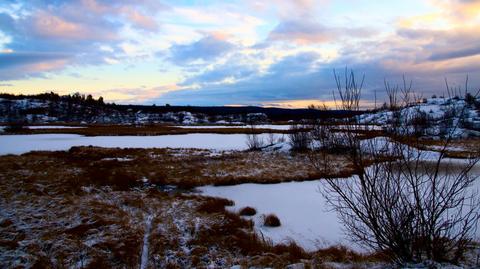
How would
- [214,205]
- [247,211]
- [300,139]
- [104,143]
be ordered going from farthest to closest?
[104,143] → [300,139] → [214,205] → [247,211]

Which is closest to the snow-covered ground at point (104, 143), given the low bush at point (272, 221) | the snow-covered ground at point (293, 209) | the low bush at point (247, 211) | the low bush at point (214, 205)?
the snow-covered ground at point (293, 209)

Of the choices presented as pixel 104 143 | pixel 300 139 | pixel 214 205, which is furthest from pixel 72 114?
pixel 214 205

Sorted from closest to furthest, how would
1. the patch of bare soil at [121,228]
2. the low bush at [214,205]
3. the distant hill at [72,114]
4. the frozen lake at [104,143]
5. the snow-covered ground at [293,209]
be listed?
the patch of bare soil at [121,228] < the snow-covered ground at [293,209] < the low bush at [214,205] < the frozen lake at [104,143] < the distant hill at [72,114]

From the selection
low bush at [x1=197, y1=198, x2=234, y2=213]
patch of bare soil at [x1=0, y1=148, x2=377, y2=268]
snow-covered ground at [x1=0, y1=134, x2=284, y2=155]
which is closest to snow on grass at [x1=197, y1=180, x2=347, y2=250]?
low bush at [x1=197, y1=198, x2=234, y2=213]

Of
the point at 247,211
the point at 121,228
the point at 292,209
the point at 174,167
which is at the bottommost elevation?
the point at 292,209

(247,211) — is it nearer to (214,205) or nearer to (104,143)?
(214,205)

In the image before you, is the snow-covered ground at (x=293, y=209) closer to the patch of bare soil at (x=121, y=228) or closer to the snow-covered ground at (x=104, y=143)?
the patch of bare soil at (x=121, y=228)

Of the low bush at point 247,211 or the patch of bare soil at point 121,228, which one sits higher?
the patch of bare soil at point 121,228

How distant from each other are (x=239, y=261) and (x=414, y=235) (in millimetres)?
3071

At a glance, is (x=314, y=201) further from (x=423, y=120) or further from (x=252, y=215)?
(x=423, y=120)

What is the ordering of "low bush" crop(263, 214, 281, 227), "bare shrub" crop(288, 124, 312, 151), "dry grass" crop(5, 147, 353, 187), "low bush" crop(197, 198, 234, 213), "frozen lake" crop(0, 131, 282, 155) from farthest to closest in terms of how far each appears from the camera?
"frozen lake" crop(0, 131, 282, 155) → "bare shrub" crop(288, 124, 312, 151) → "dry grass" crop(5, 147, 353, 187) → "low bush" crop(197, 198, 234, 213) → "low bush" crop(263, 214, 281, 227)

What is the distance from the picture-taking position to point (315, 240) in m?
7.56

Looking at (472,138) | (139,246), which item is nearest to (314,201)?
(139,246)

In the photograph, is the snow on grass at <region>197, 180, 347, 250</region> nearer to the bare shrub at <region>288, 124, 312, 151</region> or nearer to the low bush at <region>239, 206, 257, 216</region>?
the low bush at <region>239, 206, 257, 216</region>
